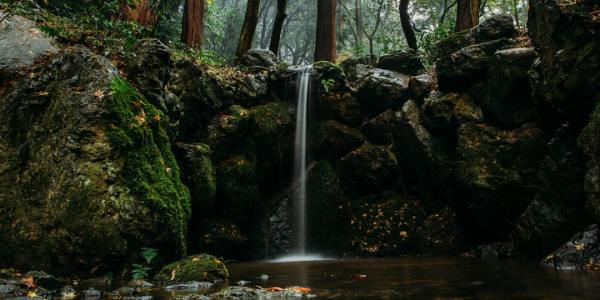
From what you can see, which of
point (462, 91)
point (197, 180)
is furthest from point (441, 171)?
point (197, 180)

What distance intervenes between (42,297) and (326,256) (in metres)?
7.75

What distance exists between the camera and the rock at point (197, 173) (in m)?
9.05

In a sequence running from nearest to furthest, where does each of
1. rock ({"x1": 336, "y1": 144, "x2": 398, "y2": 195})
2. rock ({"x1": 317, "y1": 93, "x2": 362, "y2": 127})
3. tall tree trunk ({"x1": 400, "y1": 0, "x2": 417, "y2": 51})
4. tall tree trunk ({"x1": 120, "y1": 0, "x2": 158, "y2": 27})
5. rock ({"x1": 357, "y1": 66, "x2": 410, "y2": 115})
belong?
rock ({"x1": 336, "y1": 144, "x2": 398, "y2": 195})
rock ({"x1": 357, "y1": 66, "x2": 410, "y2": 115})
rock ({"x1": 317, "y1": 93, "x2": 362, "y2": 127})
tall tree trunk ({"x1": 120, "y1": 0, "x2": 158, "y2": 27})
tall tree trunk ({"x1": 400, "y1": 0, "x2": 417, "y2": 51})

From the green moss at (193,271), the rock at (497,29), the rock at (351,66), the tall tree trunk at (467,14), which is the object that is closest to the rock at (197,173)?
the green moss at (193,271)

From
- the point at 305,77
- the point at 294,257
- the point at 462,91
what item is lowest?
the point at 294,257

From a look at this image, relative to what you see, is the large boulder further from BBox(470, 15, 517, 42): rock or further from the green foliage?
BBox(470, 15, 517, 42): rock

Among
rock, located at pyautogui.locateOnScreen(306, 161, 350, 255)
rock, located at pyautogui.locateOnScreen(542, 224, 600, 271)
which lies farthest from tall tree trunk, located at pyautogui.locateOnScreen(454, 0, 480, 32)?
rock, located at pyautogui.locateOnScreen(542, 224, 600, 271)

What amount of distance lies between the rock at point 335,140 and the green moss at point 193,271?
7024 millimetres

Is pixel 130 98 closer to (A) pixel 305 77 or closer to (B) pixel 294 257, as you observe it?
(B) pixel 294 257

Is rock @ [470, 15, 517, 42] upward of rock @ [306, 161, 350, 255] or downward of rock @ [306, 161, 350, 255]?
upward

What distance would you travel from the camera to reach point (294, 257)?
11.1 metres

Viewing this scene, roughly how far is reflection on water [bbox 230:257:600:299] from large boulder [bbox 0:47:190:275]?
147 centimetres

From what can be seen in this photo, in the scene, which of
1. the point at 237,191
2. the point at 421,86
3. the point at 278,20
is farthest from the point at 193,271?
the point at 278,20

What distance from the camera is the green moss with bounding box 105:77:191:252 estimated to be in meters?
6.04
